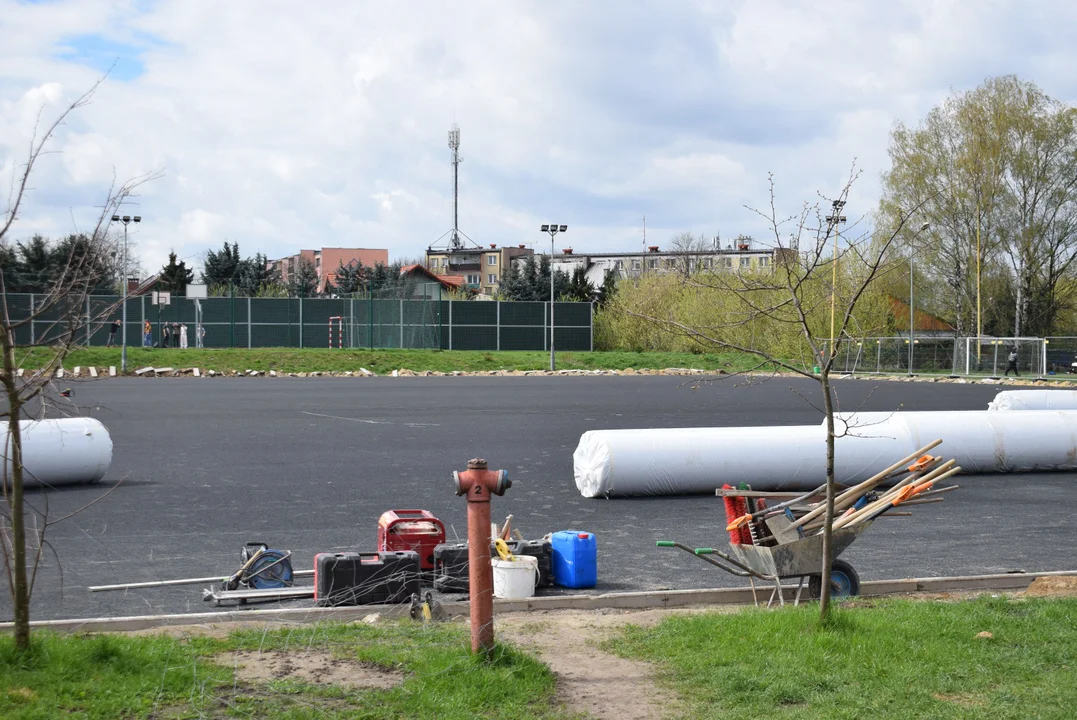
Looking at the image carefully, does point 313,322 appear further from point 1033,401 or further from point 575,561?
point 575,561

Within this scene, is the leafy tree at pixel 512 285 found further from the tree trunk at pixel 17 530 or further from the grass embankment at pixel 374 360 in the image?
the tree trunk at pixel 17 530

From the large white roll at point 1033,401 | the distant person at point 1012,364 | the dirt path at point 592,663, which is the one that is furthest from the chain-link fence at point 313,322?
the dirt path at point 592,663

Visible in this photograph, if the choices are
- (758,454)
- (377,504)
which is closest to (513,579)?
(377,504)

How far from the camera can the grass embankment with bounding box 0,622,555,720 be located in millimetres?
5258

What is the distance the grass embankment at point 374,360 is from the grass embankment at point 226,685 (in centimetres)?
4200

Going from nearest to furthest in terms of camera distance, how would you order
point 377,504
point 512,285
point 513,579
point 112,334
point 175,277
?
point 513,579 < point 377,504 < point 112,334 < point 175,277 < point 512,285

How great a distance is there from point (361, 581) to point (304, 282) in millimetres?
83093

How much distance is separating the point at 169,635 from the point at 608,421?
18.7 m

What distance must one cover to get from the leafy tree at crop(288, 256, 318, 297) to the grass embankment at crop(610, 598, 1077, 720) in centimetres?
7529

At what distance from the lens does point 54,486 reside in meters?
14.7

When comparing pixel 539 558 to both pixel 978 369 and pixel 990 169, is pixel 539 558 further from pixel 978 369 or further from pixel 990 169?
pixel 990 169

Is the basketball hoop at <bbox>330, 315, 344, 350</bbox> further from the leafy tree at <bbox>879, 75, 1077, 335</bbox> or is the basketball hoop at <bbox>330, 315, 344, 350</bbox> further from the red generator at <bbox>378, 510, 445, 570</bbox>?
the red generator at <bbox>378, 510, 445, 570</bbox>

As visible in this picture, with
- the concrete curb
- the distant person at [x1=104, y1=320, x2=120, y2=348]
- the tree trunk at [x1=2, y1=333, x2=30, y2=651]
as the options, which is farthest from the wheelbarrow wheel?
the distant person at [x1=104, y1=320, x2=120, y2=348]

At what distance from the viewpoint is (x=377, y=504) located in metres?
13.3
